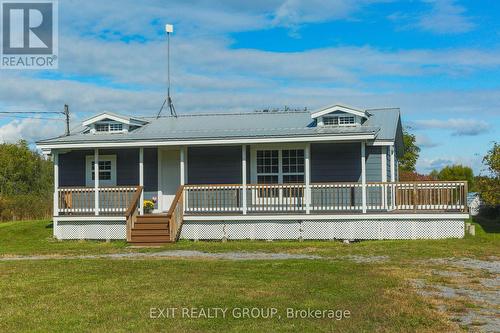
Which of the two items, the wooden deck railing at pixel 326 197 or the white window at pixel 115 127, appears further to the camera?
the white window at pixel 115 127

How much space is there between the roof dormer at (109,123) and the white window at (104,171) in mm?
1038

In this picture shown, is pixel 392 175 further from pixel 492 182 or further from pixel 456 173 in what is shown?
pixel 456 173

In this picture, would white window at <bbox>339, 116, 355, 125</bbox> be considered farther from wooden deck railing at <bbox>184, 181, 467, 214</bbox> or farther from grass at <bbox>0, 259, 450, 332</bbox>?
grass at <bbox>0, 259, 450, 332</bbox>

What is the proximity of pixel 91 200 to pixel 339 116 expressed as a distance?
29.5 feet

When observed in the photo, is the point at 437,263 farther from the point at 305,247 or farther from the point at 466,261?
the point at 305,247

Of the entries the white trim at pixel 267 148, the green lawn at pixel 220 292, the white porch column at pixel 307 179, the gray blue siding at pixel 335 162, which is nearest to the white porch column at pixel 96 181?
the white trim at pixel 267 148

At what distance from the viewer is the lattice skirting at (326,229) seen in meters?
19.3

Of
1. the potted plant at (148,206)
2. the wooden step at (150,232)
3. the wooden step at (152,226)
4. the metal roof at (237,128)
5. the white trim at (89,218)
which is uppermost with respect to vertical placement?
the metal roof at (237,128)

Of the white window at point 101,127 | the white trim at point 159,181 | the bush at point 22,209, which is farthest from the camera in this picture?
the bush at point 22,209

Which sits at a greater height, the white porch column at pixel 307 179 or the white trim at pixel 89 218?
the white porch column at pixel 307 179

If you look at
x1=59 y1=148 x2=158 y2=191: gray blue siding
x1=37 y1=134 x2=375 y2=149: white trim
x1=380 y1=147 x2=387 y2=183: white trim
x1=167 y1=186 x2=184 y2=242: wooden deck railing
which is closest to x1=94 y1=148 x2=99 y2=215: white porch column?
x1=37 y1=134 x2=375 y2=149: white trim

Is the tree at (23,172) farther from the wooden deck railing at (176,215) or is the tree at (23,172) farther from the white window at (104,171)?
the wooden deck railing at (176,215)

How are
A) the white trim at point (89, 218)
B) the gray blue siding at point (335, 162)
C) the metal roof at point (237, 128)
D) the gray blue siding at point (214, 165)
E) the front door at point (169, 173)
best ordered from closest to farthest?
1. the metal roof at point (237, 128)
2. the white trim at point (89, 218)
3. the gray blue siding at point (335, 162)
4. the gray blue siding at point (214, 165)
5. the front door at point (169, 173)

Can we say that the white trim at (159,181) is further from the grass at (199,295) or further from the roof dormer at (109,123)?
the grass at (199,295)
